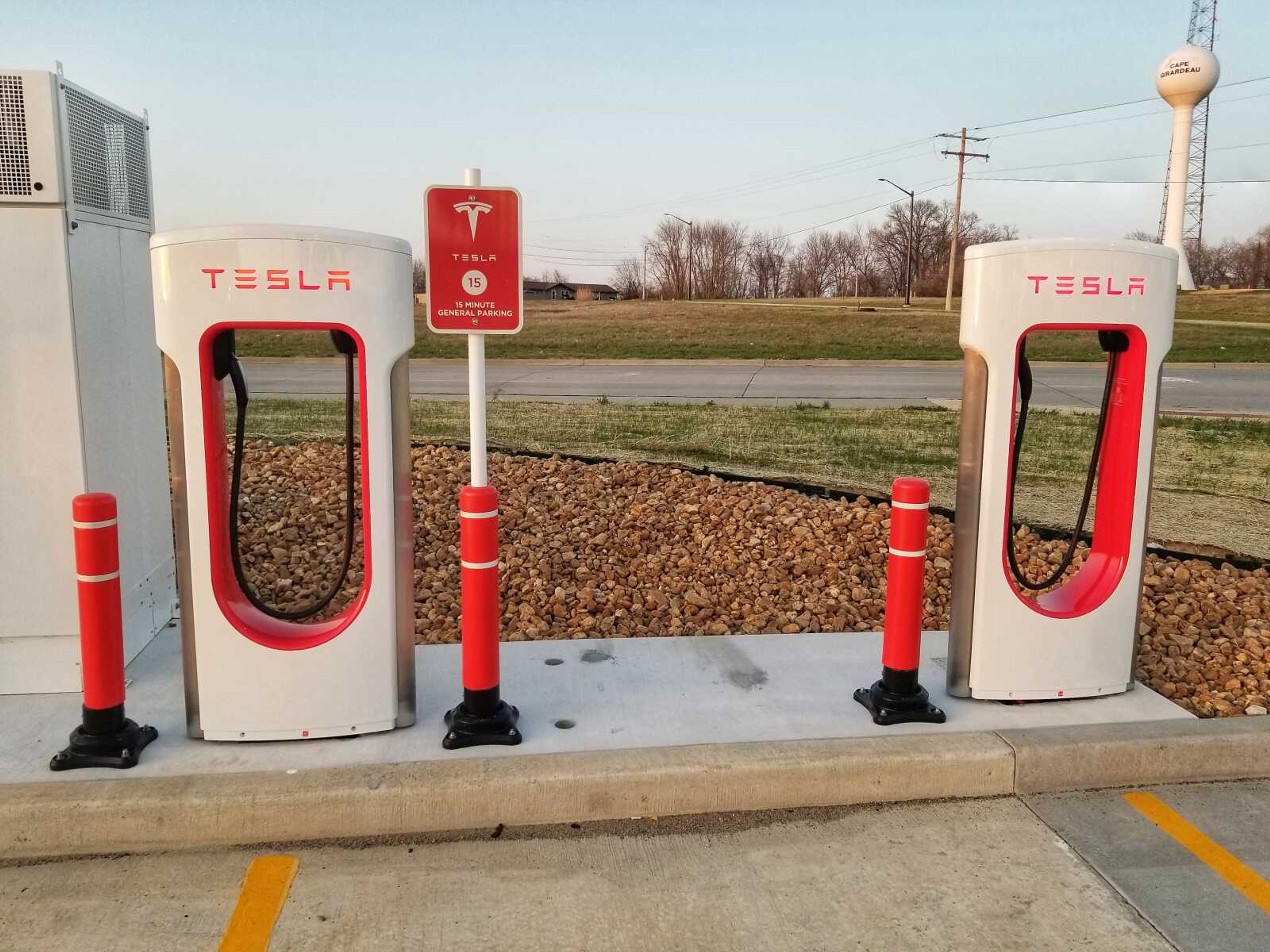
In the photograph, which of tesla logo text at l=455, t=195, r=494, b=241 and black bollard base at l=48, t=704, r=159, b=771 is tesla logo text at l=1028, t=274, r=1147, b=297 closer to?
tesla logo text at l=455, t=195, r=494, b=241

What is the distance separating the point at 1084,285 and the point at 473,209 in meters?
2.28

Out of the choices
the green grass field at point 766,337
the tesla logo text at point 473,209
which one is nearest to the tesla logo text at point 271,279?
the tesla logo text at point 473,209

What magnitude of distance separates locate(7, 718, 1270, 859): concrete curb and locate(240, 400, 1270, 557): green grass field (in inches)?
113

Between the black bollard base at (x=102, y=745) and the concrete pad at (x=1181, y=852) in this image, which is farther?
the black bollard base at (x=102, y=745)

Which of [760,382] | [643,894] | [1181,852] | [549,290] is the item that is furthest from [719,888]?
[549,290]

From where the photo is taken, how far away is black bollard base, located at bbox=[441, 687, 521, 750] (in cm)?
359

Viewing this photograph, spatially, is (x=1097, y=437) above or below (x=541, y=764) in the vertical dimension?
above

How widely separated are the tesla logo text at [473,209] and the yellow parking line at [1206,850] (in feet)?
10.1

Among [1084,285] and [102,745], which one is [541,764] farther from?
[1084,285]

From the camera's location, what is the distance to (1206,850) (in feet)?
10.6

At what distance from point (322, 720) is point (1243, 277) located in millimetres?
97814

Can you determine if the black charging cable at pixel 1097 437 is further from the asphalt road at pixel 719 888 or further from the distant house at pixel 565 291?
the distant house at pixel 565 291

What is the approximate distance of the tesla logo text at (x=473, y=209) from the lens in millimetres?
3455

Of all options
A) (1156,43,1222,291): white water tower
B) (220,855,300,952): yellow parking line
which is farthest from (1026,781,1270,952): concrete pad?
(1156,43,1222,291): white water tower
